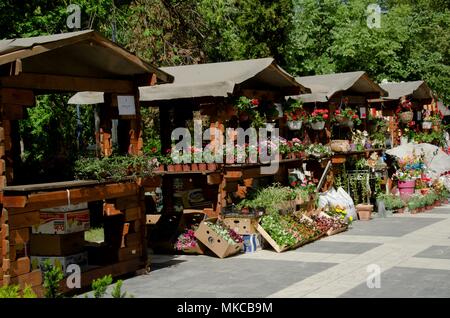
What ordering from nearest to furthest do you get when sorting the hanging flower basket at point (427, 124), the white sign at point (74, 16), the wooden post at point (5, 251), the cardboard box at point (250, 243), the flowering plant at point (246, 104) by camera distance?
1. the wooden post at point (5, 251)
2. the cardboard box at point (250, 243)
3. the flowering plant at point (246, 104)
4. the white sign at point (74, 16)
5. the hanging flower basket at point (427, 124)

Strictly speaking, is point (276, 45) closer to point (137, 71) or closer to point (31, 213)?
point (137, 71)

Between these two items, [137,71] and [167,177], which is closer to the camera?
[137,71]

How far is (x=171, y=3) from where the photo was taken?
26.0 metres

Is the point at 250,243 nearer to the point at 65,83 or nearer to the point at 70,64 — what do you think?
the point at 70,64

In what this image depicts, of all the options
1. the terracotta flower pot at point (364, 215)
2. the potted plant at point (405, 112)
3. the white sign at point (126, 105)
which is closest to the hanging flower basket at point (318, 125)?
the terracotta flower pot at point (364, 215)

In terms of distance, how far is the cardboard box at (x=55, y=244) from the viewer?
1070cm

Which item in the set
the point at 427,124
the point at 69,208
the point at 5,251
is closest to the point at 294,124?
the point at 69,208

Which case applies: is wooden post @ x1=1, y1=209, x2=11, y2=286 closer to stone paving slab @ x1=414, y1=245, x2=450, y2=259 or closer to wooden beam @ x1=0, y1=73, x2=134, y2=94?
wooden beam @ x1=0, y1=73, x2=134, y2=94

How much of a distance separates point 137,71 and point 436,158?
15.4 m

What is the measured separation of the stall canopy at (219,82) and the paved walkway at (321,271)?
344 cm

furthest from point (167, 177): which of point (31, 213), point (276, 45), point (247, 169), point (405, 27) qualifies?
point (405, 27)

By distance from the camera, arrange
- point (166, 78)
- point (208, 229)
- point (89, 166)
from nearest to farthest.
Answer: point (89, 166) < point (166, 78) < point (208, 229)

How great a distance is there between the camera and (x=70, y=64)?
36.7 feet

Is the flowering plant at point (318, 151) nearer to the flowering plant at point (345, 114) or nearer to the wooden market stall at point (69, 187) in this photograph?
the flowering plant at point (345, 114)
